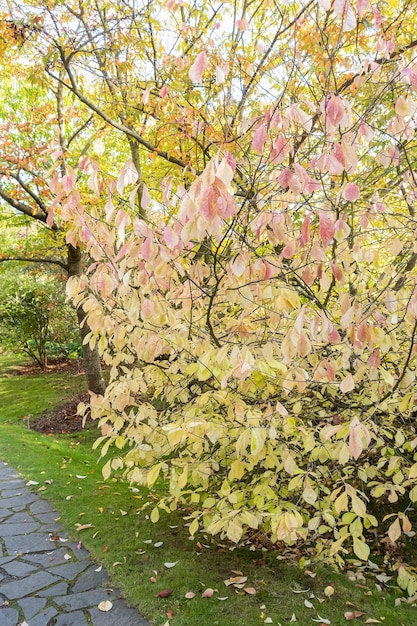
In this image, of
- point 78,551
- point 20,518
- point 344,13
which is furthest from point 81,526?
point 344,13

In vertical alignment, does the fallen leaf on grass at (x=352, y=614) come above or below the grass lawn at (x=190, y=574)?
below

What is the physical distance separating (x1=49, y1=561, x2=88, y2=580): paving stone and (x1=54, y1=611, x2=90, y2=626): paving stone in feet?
1.57

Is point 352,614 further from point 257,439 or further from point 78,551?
point 78,551

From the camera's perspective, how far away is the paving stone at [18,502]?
4973 millimetres

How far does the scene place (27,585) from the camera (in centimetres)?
348

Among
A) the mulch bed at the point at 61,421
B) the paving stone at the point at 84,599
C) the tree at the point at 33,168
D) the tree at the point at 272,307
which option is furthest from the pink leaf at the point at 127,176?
the mulch bed at the point at 61,421

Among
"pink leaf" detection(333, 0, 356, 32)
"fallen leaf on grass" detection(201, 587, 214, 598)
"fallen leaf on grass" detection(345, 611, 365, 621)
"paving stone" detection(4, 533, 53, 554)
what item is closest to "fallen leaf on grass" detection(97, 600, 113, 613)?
"fallen leaf on grass" detection(201, 587, 214, 598)

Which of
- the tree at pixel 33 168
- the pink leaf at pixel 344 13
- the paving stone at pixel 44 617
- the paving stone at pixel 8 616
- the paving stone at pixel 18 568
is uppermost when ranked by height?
the tree at pixel 33 168

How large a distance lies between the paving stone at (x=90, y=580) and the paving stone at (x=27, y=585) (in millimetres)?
194

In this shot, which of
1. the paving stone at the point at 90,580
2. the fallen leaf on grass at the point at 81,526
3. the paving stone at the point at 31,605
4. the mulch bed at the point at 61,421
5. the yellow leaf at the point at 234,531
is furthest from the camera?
the mulch bed at the point at 61,421

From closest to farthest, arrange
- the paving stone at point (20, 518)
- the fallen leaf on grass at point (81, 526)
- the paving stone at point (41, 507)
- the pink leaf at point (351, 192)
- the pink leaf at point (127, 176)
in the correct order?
the pink leaf at point (127, 176), the pink leaf at point (351, 192), the fallen leaf on grass at point (81, 526), the paving stone at point (20, 518), the paving stone at point (41, 507)

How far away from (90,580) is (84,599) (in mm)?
253

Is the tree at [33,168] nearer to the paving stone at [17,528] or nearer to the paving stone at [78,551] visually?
the paving stone at [17,528]

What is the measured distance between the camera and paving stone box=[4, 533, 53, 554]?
13.3 ft
